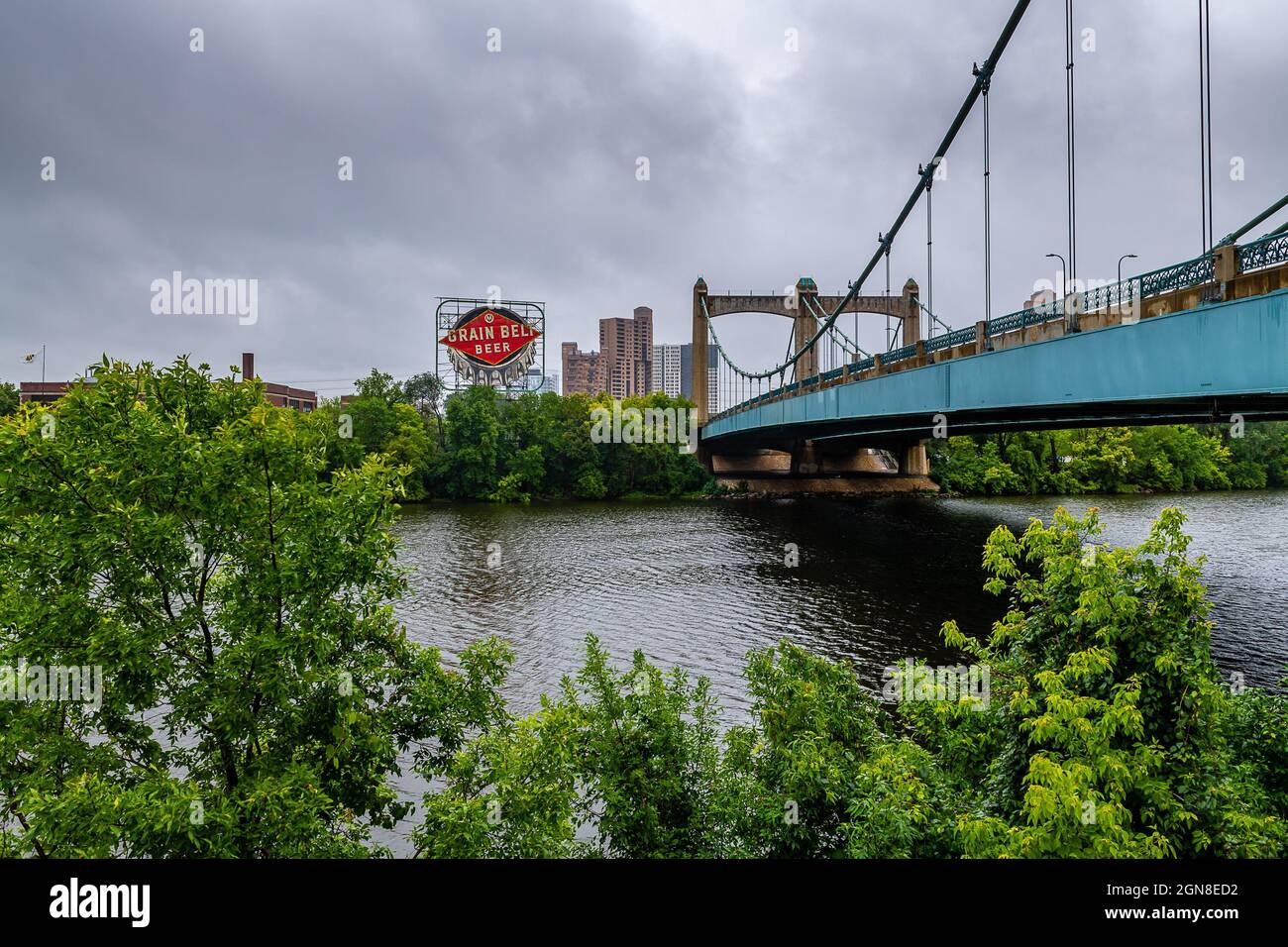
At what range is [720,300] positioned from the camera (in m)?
74.3

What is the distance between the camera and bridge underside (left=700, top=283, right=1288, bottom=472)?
11.3m

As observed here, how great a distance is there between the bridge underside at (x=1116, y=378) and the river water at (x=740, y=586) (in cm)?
496

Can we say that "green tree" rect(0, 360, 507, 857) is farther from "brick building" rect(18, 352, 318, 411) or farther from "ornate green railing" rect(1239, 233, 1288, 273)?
"brick building" rect(18, 352, 318, 411)

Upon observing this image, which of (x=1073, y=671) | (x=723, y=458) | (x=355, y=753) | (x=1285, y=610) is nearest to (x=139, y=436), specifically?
(x=355, y=753)

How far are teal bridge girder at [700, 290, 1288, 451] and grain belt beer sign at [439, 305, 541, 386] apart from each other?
46.0m

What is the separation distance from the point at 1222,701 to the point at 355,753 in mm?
7915

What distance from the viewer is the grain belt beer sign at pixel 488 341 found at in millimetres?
70750

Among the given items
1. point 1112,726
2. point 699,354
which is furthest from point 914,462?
point 1112,726

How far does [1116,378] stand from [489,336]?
63115mm

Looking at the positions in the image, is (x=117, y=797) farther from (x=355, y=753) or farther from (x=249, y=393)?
(x=249, y=393)

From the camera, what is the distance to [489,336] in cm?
7131

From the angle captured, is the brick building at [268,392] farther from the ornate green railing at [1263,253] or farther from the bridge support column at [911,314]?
the ornate green railing at [1263,253]

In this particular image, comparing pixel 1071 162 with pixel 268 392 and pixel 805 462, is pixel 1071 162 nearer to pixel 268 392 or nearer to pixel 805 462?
pixel 805 462

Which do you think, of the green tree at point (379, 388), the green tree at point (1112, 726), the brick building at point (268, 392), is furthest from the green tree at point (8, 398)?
the green tree at point (1112, 726)
